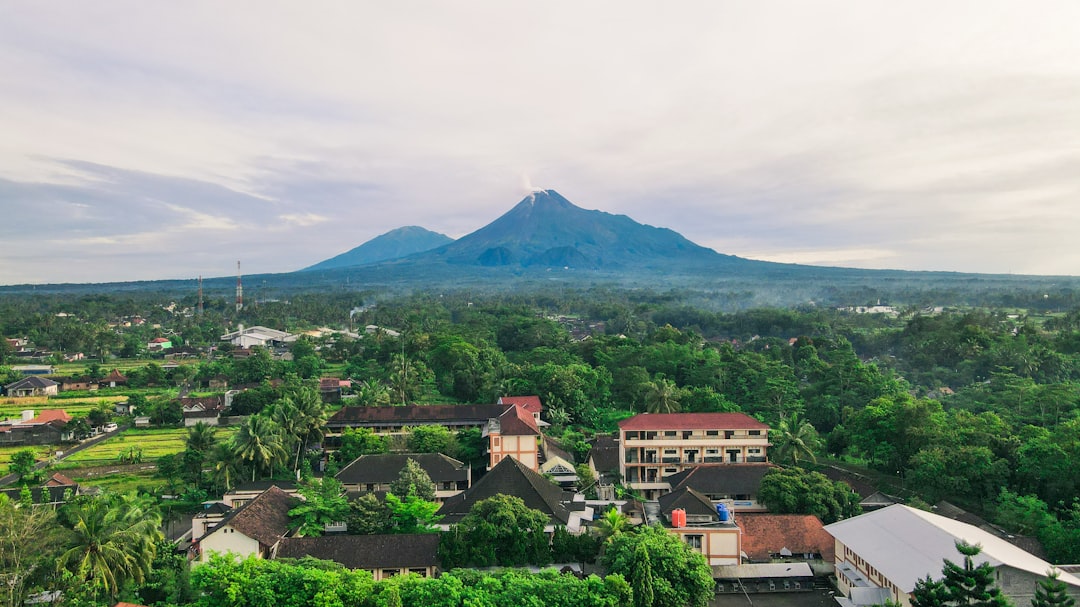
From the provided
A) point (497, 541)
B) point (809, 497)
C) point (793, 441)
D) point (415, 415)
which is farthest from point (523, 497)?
point (793, 441)

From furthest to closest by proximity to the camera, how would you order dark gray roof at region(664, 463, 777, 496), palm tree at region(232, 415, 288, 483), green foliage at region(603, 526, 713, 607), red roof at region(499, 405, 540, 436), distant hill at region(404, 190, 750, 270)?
distant hill at region(404, 190, 750, 270)
red roof at region(499, 405, 540, 436)
palm tree at region(232, 415, 288, 483)
dark gray roof at region(664, 463, 777, 496)
green foliage at region(603, 526, 713, 607)

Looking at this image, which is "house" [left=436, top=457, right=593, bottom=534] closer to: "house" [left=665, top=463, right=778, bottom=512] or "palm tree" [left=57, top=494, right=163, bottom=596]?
"house" [left=665, top=463, right=778, bottom=512]

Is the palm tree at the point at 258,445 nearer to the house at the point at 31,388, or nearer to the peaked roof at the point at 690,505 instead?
the peaked roof at the point at 690,505

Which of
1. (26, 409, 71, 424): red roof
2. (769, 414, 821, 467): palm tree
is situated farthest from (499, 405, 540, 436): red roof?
(26, 409, 71, 424): red roof

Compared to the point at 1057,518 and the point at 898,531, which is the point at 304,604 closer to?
the point at 898,531

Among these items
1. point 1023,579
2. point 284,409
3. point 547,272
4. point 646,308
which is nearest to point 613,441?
point 284,409

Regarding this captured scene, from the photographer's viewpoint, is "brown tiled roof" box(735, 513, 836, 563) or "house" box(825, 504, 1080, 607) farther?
"brown tiled roof" box(735, 513, 836, 563)
